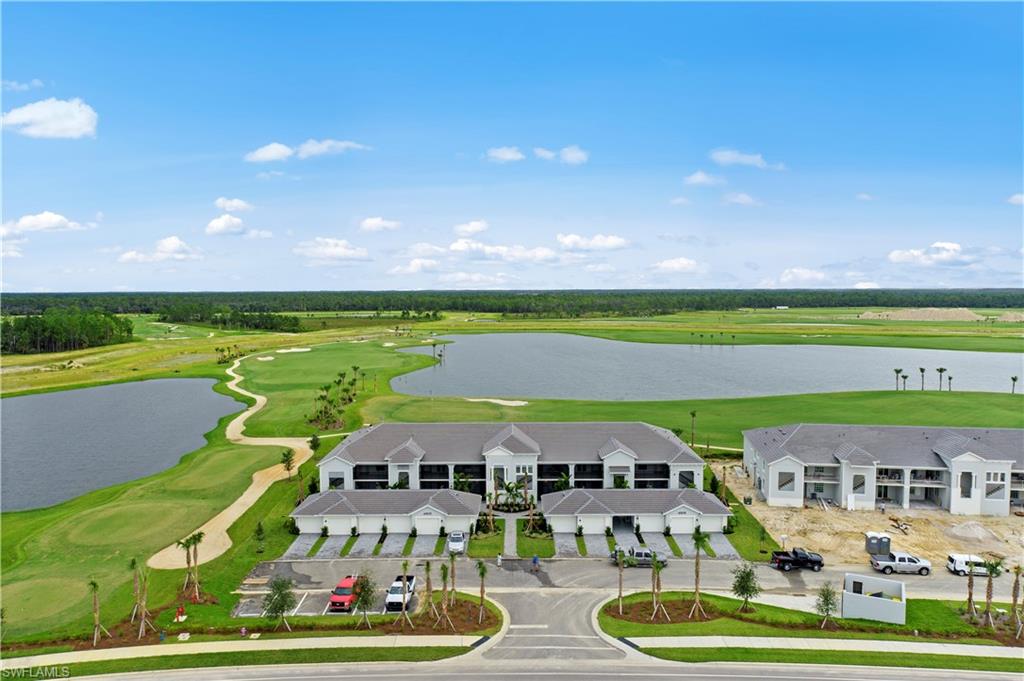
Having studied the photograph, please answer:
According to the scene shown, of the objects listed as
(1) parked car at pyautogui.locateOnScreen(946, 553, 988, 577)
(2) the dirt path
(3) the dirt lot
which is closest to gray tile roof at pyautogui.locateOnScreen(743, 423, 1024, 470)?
(3) the dirt lot

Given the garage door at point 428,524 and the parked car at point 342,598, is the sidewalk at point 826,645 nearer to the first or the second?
the parked car at point 342,598

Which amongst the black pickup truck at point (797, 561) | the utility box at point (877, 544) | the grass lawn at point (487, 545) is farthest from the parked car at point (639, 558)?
the utility box at point (877, 544)

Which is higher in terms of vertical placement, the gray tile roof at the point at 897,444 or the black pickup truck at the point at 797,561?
the gray tile roof at the point at 897,444

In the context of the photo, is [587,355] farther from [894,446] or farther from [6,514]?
[6,514]

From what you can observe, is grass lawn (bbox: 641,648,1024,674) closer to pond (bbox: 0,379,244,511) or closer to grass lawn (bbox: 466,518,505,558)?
grass lawn (bbox: 466,518,505,558)

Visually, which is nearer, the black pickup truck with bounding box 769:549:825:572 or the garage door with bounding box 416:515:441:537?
the black pickup truck with bounding box 769:549:825:572

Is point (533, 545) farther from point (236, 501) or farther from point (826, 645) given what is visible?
point (236, 501)

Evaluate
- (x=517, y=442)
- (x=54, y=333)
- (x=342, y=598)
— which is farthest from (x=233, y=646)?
(x=54, y=333)
